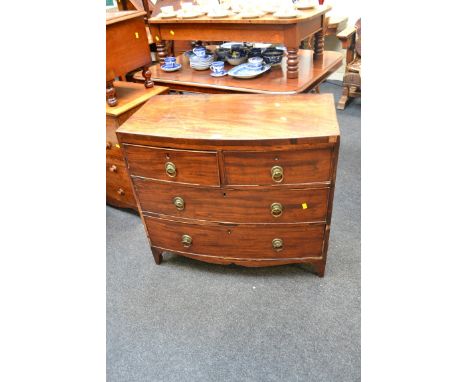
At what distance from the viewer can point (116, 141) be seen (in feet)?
6.07

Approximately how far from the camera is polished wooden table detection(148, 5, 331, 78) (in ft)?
5.67

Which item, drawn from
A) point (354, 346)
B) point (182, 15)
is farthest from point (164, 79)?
point (354, 346)

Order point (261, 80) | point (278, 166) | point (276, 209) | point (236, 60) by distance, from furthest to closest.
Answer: point (236, 60), point (261, 80), point (276, 209), point (278, 166)

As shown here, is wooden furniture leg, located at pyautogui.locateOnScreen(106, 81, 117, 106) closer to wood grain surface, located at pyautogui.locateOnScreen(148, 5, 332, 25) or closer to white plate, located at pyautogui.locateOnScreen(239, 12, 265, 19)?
wood grain surface, located at pyautogui.locateOnScreen(148, 5, 332, 25)

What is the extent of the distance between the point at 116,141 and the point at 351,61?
241 centimetres

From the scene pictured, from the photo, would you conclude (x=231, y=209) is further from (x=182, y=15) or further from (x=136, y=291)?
(x=182, y=15)

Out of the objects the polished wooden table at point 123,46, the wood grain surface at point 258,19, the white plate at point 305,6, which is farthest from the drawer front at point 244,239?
the white plate at point 305,6

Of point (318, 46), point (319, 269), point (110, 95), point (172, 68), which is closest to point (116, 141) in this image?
point (110, 95)

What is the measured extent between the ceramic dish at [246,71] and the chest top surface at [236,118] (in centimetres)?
47

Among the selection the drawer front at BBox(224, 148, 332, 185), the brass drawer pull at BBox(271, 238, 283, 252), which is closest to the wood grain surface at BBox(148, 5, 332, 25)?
the drawer front at BBox(224, 148, 332, 185)

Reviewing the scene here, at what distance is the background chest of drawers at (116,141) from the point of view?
178 centimetres

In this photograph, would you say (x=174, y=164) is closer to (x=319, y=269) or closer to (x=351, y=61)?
(x=319, y=269)

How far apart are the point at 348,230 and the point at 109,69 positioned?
5.25 ft

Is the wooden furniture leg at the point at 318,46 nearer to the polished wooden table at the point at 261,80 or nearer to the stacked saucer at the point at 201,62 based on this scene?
the polished wooden table at the point at 261,80
